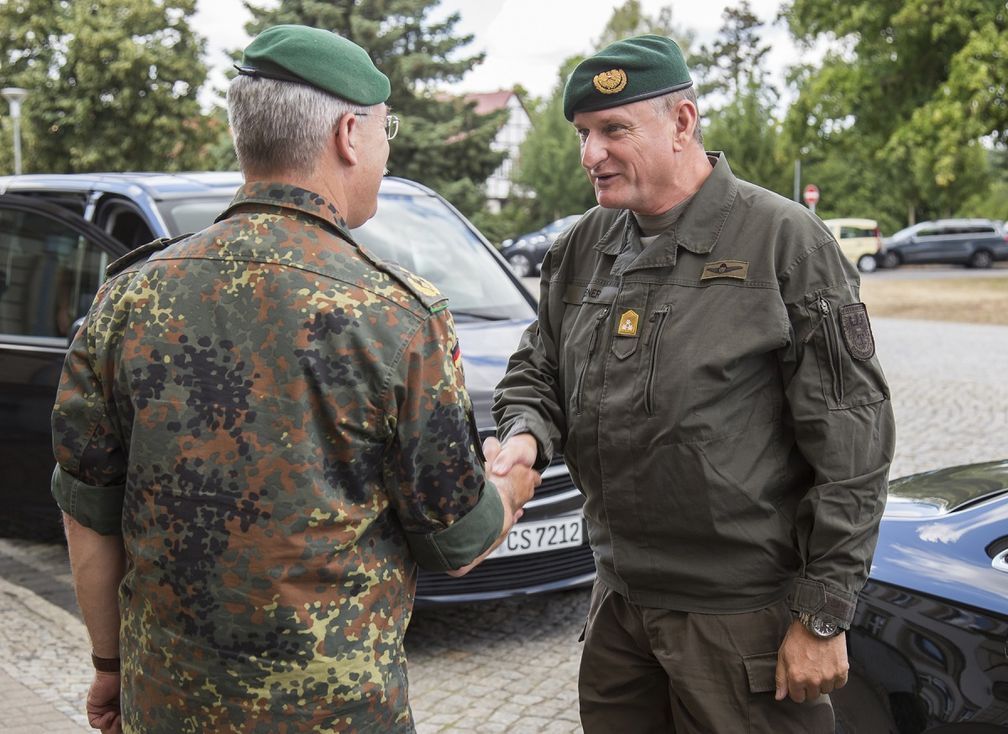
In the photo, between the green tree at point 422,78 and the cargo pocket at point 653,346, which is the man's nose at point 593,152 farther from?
the green tree at point 422,78

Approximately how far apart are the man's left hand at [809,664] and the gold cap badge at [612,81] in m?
1.16

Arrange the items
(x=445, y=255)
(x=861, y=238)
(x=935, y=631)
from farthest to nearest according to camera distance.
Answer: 1. (x=861, y=238)
2. (x=445, y=255)
3. (x=935, y=631)

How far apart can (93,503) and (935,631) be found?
71.0 inches

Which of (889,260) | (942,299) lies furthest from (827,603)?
(889,260)

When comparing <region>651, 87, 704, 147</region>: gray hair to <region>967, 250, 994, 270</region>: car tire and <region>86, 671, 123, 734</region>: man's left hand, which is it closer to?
<region>86, 671, 123, 734</region>: man's left hand

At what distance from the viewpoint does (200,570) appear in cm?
186

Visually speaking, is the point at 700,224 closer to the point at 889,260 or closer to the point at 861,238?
the point at 861,238

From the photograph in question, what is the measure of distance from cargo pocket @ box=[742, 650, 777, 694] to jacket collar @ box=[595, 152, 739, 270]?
0.83m

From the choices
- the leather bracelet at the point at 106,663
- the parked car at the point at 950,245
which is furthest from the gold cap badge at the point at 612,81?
→ the parked car at the point at 950,245

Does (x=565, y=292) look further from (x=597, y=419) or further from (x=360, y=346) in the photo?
(x=360, y=346)

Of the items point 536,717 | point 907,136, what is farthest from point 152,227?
point 907,136

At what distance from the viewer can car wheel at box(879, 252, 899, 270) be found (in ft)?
123

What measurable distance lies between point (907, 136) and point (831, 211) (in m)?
31.0

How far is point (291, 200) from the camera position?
1.89 m
